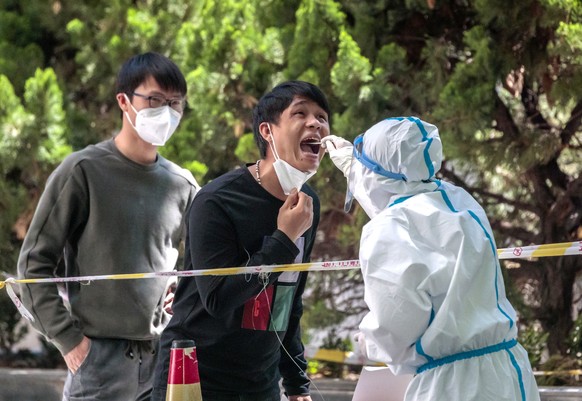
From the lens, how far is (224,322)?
3.31 meters

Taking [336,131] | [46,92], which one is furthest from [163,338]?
[46,92]

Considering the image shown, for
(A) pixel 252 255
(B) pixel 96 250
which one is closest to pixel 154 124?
(B) pixel 96 250

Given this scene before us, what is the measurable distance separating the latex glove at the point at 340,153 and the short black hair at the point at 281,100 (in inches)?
11.9

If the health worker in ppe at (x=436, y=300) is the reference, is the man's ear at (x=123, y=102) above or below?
above

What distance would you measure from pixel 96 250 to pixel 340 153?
4.37ft

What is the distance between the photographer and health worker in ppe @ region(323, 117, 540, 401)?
261 cm

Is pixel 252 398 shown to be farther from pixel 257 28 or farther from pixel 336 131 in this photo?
pixel 257 28

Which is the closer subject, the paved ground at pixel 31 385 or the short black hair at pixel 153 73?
the short black hair at pixel 153 73

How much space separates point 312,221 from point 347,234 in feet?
8.98

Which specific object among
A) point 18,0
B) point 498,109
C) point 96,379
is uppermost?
point 18,0

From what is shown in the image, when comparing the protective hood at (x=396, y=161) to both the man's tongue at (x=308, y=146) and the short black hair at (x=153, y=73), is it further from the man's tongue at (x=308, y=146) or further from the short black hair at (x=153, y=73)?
the short black hair at (x=153, y=73)

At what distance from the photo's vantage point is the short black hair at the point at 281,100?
141 inches

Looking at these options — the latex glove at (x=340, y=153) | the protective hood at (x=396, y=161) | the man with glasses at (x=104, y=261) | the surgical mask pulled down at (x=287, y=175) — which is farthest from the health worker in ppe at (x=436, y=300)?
the man with glasses at (x=104, y=261)

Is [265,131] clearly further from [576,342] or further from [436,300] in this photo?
[576,342]
